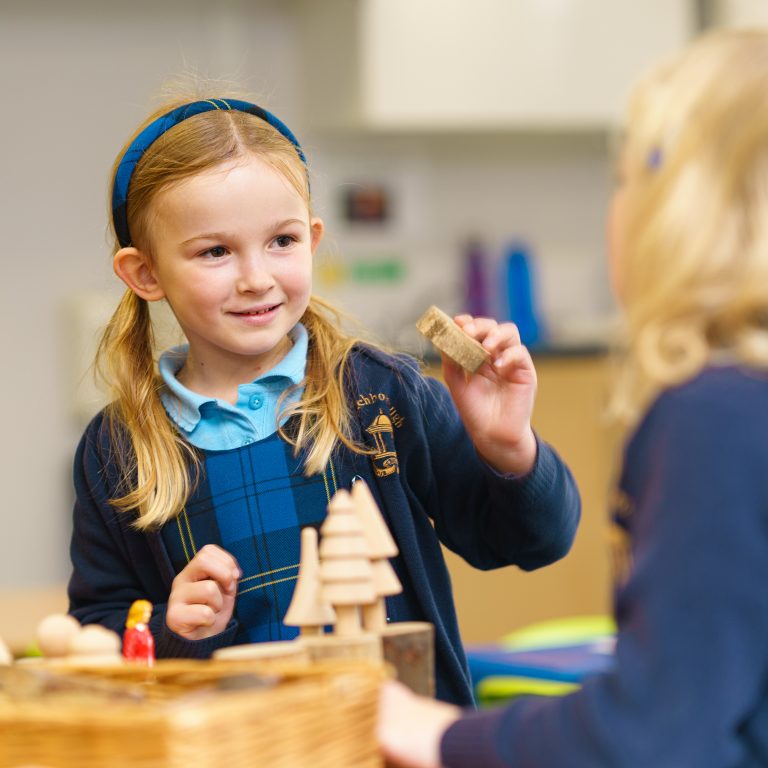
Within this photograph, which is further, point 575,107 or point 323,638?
point 575,107

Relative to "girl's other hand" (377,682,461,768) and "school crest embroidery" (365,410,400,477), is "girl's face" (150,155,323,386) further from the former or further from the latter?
"girl's other hand" (377,682,461,768)

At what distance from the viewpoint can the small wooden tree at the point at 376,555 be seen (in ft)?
3.14

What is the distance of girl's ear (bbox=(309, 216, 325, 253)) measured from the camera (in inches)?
58.4

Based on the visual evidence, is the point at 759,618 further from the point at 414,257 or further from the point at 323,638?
the point at 414,257

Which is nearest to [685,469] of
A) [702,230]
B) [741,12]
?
[702,230]

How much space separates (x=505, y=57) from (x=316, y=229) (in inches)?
92.1

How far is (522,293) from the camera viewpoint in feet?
12.6

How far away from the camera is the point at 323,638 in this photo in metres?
0.95

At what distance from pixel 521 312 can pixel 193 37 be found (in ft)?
3.98

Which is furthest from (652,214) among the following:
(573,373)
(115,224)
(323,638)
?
(573,373)

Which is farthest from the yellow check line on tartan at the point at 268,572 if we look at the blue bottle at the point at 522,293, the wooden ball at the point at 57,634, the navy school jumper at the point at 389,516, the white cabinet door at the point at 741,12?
the white cabinet door at the point at 741,12

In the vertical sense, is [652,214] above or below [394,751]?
above

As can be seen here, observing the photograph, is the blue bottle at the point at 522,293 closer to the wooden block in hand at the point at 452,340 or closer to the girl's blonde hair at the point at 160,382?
the girl's blonde hair at the point at 160,382

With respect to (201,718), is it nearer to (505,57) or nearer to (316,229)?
(316,229)
